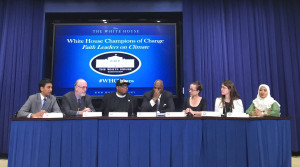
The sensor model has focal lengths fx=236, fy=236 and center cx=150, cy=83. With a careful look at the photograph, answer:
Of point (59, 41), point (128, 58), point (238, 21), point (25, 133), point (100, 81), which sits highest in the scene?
point (238, 21)

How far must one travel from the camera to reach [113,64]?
465 cm

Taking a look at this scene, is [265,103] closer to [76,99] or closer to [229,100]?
[229,100]

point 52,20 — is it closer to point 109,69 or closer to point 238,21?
point 109,69

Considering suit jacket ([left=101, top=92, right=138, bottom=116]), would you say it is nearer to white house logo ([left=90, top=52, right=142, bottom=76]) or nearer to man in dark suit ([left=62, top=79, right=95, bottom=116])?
man in dark suit ([left=62, top=79, right=95, bottom=116])

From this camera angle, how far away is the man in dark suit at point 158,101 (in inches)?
133

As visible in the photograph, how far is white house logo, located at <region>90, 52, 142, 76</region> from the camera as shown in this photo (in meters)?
4.64

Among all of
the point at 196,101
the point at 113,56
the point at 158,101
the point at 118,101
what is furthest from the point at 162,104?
the point at 113,56

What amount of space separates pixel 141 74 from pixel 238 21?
2.19 meters

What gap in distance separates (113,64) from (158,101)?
164 cm

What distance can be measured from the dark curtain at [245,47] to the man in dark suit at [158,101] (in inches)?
44.7

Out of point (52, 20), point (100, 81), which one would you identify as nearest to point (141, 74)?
point (100, 81)

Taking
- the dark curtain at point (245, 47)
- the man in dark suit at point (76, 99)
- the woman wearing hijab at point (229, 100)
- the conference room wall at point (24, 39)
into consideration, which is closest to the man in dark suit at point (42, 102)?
the man in dark suit at point (76, 99)

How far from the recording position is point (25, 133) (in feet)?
7.53

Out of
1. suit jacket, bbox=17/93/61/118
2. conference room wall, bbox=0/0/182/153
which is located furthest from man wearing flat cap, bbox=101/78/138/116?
conference room wall, bbox=0/0/182/153
